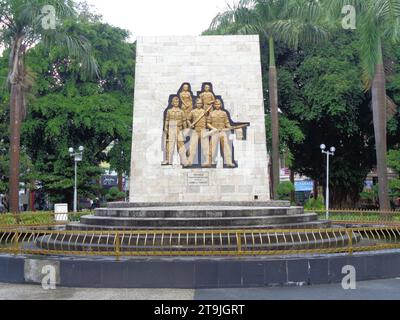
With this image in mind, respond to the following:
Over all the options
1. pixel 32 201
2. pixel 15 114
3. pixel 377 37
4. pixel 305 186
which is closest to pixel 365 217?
pixel 377 37

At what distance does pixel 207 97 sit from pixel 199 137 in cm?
140

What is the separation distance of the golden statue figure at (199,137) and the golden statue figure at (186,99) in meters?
0.21

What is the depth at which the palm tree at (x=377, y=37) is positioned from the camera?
17.3m

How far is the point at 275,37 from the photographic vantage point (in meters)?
27.3

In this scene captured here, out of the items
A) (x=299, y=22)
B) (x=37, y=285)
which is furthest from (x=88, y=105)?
(x=37, y=285)

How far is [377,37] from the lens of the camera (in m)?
20.4

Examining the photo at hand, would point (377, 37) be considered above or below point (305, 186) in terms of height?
above

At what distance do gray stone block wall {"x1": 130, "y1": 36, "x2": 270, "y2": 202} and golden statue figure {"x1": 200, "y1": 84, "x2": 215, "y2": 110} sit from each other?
22 cm

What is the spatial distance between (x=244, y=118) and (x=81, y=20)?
2018 cm

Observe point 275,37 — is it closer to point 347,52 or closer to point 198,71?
point 347,52

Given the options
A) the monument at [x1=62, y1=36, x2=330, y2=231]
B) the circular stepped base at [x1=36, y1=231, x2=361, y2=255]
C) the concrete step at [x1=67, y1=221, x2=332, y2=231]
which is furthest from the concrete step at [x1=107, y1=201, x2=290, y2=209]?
the circular stepped base at [x1=36, y1=231, x2=361, y2=255]

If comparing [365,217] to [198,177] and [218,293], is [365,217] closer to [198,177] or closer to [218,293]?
[198,177]

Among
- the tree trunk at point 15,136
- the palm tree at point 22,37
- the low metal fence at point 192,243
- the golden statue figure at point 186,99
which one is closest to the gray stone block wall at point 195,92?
the golden statue figure at point 186,99

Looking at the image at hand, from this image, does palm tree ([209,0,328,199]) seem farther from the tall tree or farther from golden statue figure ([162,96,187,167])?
golden statue figure ([162,96,187,167])
